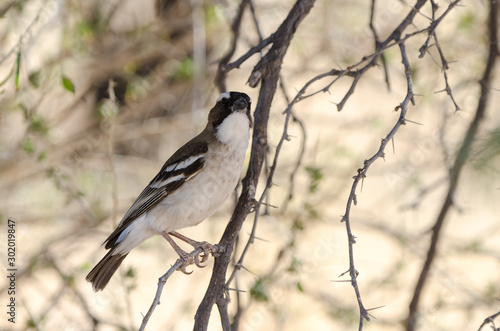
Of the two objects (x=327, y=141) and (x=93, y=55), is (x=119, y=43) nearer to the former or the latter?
(x=93, y=55)

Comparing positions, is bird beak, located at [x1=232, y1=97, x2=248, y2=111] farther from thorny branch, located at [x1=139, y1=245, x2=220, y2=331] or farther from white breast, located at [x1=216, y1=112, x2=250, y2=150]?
thorny branch, located at [x1=139, y1=245, x2=220, y2=331]

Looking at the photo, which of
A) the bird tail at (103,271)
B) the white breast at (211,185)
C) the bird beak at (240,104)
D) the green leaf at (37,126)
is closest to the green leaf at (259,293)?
the white breast at (211,185)

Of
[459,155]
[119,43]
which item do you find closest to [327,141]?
[119,43]

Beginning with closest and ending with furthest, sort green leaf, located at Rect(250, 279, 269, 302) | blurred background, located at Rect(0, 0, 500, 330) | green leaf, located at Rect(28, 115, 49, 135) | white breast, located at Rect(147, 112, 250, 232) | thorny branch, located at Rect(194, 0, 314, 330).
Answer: thorny branch, located at Rect(194, 0, 314, 330) < green leaf, located at Rect(250, 279, 269, 302) < white breast, located at Rect(147, 112, 250, 232) < green leaf, located at Rect(28, 115, 49, 135) < blurred background, located at Rect(0, 0, 500, 330)

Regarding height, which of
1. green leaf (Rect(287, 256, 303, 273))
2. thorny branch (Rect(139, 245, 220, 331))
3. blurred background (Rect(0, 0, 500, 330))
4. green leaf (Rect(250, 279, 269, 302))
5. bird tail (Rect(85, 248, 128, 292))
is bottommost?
thorny branch (Rect(139, 245, 220, 331))

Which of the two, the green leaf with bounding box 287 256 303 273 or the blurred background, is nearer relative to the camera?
the green leaf with bounding box 287 256 303 273

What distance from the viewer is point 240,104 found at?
3680 mm

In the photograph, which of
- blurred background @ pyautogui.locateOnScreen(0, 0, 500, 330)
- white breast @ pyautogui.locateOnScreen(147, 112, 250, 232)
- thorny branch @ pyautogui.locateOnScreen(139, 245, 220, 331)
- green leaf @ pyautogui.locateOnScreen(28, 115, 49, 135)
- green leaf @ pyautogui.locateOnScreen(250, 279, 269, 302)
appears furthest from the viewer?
blurred background @ pyautogui.locateOnScreen(0, 0, 500, 330)

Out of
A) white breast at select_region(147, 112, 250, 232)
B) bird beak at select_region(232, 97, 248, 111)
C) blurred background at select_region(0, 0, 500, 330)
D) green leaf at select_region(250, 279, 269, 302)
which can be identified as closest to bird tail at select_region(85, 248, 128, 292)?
white breast at select_region(147, 112, 250, 232)

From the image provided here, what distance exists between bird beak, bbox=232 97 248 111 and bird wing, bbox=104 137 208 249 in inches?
11.7

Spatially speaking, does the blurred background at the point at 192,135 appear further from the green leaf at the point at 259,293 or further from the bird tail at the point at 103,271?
the green leaf at the point at 259,293

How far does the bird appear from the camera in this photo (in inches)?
140

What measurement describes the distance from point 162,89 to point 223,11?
208cm

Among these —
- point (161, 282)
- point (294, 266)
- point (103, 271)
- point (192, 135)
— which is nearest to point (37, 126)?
point (192, 135)
